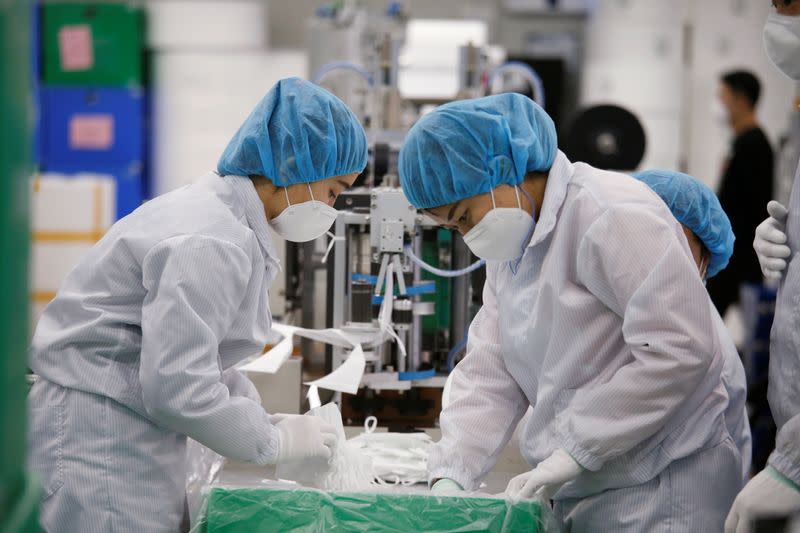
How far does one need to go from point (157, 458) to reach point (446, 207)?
2.10 feet

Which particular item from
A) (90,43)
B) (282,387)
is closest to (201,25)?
(90,43)

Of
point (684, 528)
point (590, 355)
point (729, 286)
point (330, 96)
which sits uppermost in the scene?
point (330, 96)

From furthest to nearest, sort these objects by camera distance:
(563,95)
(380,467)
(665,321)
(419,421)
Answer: (563,95) → (419,421) → (380,467) → (665,321)

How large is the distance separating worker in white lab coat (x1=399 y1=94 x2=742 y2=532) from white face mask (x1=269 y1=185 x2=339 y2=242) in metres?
0.18

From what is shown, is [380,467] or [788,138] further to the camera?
[788,138]

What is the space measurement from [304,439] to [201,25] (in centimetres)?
535

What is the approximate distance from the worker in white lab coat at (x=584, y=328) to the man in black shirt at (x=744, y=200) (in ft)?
9.05

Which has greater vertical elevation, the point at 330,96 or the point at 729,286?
the point at 330,96

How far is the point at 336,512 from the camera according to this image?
142cm

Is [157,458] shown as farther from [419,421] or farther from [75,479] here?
[419,421]

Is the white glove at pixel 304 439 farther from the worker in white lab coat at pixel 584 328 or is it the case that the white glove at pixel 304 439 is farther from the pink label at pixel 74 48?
the pink label at pixel 74 48

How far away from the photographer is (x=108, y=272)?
1.42m

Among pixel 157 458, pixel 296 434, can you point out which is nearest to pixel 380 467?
pixel 296 434

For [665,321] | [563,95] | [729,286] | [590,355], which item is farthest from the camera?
[563,95]
